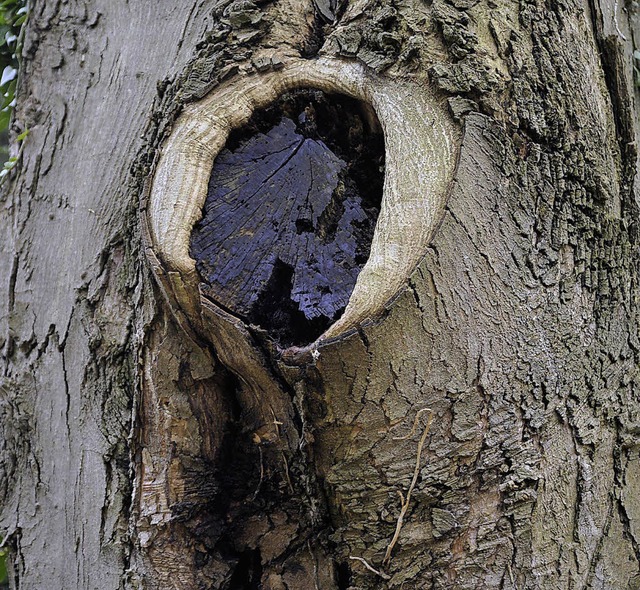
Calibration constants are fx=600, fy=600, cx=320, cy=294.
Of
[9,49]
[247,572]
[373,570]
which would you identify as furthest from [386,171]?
[9,49]

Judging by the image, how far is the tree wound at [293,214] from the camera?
1.22 m

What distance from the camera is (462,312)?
3.96 feet

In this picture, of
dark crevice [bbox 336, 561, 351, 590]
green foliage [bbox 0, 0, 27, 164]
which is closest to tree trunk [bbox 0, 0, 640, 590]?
dark crevice [bbox 336, 561, 351, 590]

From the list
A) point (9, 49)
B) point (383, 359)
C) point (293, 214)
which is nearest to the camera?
point (383, 359)

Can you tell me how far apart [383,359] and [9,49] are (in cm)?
192

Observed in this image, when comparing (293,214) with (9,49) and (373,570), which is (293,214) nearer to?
(373,570)

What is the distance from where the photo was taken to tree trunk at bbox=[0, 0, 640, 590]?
3.94 feet

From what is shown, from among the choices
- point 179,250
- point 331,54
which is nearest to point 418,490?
point 179,250

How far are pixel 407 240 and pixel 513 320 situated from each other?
0.94 ft

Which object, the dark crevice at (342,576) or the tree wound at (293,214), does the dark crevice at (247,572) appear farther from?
the tree wound at (293,214)

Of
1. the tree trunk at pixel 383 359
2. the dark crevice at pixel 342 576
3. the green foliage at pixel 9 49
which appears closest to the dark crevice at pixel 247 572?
the tree trunk at pixel 383 359

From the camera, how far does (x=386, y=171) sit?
4.09 feet

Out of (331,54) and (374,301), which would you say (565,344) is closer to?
(374,301)

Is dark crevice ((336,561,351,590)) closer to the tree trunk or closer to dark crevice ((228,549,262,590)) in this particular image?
the tree trunk
